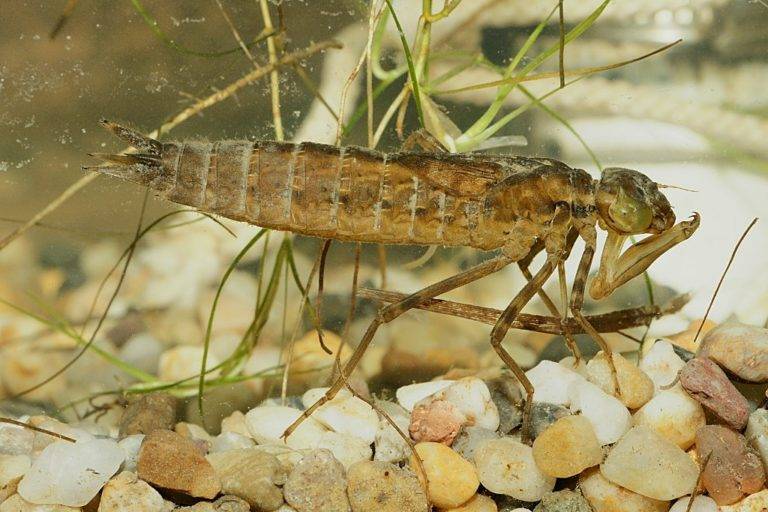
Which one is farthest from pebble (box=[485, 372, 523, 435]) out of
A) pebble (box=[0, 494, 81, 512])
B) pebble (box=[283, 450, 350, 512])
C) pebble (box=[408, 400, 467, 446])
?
pebble (box=[0, 494, 81, 512])

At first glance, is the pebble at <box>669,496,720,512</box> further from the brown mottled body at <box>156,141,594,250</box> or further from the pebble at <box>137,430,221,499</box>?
the pebble at <box>137,430,221,499</box>

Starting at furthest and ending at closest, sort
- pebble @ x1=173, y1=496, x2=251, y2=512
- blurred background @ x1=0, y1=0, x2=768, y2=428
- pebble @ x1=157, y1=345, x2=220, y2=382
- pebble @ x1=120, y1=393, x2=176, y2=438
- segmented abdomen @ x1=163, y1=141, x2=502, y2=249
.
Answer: pebble @ x1=157, y1=345, x2=220, y2=382, blurred background @ x1=0, y1=0, x2=768, y2=428, pebble @ x1=120, y1=393, x2=176, y2=438, segmented abdomen @ x1=163, y1=141, x2=502, y2=249, pebble @ x1=173, y1=496, x2=251, y2=512

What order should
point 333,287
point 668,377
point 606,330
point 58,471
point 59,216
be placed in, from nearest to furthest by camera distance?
point 58,471 → point 668,377 → point 606,330 → point 59,216 → point 333,287

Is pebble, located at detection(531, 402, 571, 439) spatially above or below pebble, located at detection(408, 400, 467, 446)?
above

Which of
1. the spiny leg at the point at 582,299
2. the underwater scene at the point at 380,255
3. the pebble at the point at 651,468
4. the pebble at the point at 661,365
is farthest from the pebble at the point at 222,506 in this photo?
the pebble at the point at 661,365

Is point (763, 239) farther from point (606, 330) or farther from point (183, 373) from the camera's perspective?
point (183, 373)

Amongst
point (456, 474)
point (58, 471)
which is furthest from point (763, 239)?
point (58, 471)
